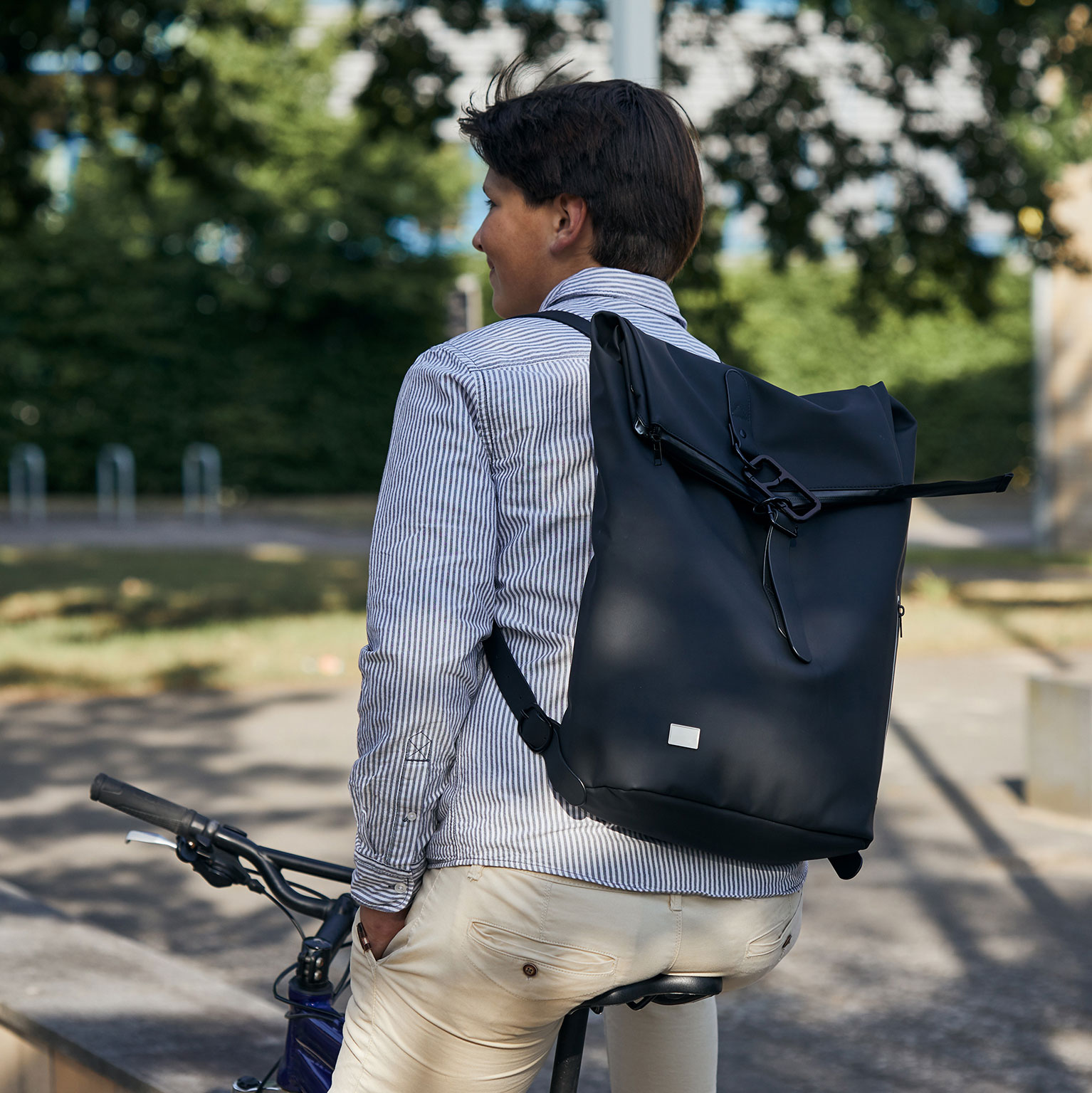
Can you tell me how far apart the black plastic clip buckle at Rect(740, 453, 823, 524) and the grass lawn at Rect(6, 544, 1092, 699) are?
24.6ft

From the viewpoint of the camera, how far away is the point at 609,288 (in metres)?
1.62

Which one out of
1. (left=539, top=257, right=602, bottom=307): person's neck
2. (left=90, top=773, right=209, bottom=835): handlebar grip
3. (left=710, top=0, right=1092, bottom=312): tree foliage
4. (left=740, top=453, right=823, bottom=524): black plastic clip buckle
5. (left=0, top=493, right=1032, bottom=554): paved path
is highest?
(left=710, top=0, right=1092, bottom=312): tree foliage

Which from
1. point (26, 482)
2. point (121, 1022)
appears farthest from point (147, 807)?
point (26, 482)

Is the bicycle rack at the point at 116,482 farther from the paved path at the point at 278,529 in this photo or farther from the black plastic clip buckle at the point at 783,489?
the black plastic clip buckle at the point at 783,489

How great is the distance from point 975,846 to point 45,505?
19937 millimetres

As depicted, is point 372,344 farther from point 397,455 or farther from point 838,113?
point 397,455

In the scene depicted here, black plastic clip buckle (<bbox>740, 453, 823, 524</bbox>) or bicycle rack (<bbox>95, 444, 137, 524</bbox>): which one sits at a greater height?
black plastic clip buckle (<bbox>740, 453, 823, 524</bbox>)

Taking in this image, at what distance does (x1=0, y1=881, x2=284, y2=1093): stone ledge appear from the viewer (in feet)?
9.16

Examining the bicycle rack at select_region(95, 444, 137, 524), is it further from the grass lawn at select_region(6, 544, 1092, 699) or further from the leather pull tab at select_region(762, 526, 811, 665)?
the leather pull tab at select_region(762, 526, 811, 665)

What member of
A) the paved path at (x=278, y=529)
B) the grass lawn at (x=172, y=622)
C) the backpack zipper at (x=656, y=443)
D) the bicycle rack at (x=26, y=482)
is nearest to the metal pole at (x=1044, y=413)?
the paved path at (x=278, y=529)

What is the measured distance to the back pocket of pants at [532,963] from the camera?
1.45m

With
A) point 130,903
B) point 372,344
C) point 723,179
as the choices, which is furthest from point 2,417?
point 130,903

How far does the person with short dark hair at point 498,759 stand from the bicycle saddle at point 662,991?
0.01m

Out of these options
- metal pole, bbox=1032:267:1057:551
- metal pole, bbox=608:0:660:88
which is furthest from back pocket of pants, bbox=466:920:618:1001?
metal pole, bbox=1032:267:1057:551
